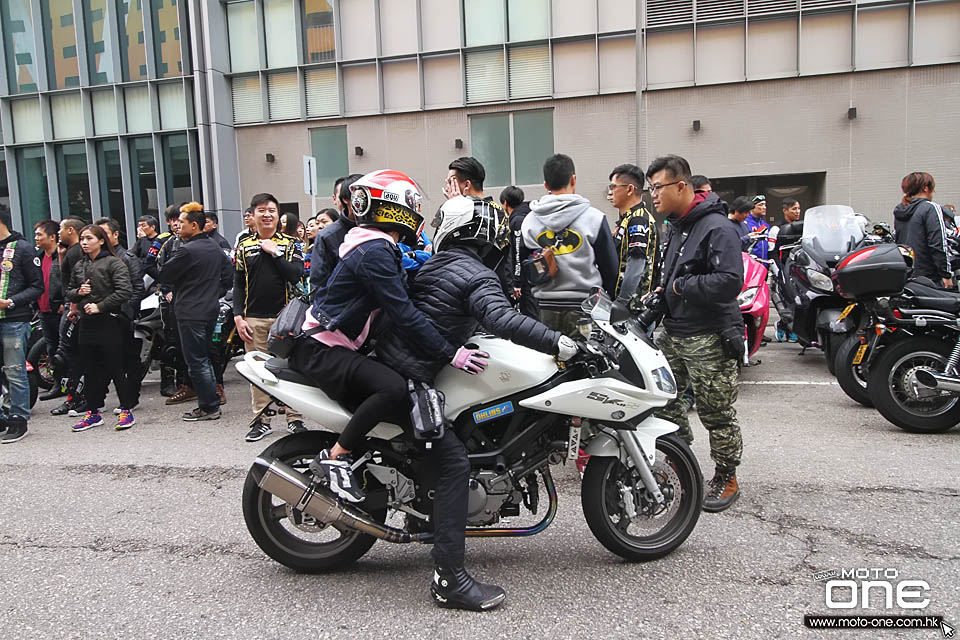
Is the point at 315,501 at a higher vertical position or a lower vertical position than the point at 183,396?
higher

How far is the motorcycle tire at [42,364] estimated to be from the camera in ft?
25.3

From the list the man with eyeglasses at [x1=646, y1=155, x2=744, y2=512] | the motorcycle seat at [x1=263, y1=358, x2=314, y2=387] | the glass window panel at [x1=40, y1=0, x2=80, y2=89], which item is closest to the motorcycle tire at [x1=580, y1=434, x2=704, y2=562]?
the man with eyeglasses at [x1=646, y1=155, x2=744, y2=512]


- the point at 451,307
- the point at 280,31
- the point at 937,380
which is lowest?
the point at 937,380

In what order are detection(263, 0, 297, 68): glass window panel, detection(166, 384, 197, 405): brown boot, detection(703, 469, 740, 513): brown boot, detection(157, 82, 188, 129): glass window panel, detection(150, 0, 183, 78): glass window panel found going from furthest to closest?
1. detection(157, 82, 188, 129): glass window panel
2. detection(150, 0, 183, 78): glass window panel
3. detection(263, 0, 297, 68): glass window panel
4. detection(166, 384, 197, 405): brown boot
5. detection(703, 469, 740, 513): brown boot

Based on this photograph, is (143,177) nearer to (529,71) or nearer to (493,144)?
(493,144)

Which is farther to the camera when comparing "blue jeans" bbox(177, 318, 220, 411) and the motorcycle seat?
"blue jeans" bbox(177, 318, 220, 411)

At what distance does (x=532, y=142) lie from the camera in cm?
1711

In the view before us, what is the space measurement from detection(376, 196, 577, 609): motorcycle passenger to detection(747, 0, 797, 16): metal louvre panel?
49.1ft

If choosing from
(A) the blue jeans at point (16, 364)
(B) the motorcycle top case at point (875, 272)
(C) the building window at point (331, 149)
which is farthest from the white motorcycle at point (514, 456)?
(C) the building window at point (331, 149)

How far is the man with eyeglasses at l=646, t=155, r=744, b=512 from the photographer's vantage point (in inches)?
157

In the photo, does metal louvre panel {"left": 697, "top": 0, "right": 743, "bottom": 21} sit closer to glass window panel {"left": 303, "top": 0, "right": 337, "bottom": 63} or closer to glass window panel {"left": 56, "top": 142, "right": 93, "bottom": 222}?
glass window panel {"left": 303, "top": 0, "right": 337, "bottom": 63}

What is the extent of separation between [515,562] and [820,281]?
16.5ft

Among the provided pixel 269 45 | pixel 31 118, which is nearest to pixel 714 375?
pixel 269 45

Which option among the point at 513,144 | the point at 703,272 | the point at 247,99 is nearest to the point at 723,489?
the point at 703,272
